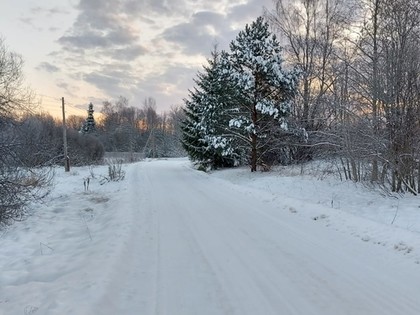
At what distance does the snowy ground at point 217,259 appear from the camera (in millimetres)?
4781

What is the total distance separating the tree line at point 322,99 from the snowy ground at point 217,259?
1996 mm

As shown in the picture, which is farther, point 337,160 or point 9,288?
point 337,160

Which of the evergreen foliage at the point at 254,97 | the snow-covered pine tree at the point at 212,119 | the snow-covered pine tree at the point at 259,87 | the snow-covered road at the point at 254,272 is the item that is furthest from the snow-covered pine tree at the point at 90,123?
the snow-covered road at the point at 254,272

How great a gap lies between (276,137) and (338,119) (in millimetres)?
6124

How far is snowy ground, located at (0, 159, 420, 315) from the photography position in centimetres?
478

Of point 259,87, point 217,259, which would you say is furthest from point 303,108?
point 217,259

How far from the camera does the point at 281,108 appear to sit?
867 inches

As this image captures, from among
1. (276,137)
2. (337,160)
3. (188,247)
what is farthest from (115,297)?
(276,137)

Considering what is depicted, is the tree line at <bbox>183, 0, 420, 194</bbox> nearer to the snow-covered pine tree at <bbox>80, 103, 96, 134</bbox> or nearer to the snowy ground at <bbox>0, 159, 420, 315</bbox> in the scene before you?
the snowy ground at <bbox>0, 159, 420, 315</bbox>

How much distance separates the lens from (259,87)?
22.7 meters

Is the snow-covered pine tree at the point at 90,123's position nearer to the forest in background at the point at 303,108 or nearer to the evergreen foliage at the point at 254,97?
the forest in background at the point at 303,108

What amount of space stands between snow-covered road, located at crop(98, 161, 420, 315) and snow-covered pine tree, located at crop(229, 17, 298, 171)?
507 inches

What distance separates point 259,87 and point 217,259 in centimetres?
1734

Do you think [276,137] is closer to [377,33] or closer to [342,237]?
[377,33]
